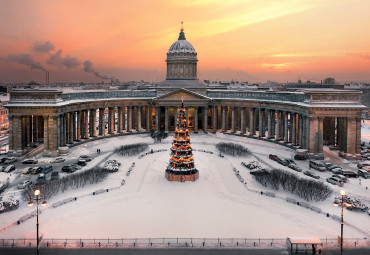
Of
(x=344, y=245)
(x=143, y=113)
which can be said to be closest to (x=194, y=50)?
(x=143, y=113)

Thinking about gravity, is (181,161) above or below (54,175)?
above

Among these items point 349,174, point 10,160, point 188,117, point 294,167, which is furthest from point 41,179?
point 188,117

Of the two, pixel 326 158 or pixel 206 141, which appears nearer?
pixel 326 158

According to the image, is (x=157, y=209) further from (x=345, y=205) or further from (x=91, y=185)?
(x=345, y=205)

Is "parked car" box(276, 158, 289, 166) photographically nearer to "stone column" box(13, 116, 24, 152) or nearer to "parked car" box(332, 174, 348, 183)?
"parked car" box(332, 174, 348, 183)

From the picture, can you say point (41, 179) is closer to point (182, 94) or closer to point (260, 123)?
point (182, 94)

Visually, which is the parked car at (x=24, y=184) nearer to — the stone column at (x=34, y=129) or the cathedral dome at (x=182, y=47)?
the stone column at (x=34, y=129)

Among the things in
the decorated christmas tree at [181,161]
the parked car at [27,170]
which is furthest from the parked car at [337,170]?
the parked car at [27,170]
